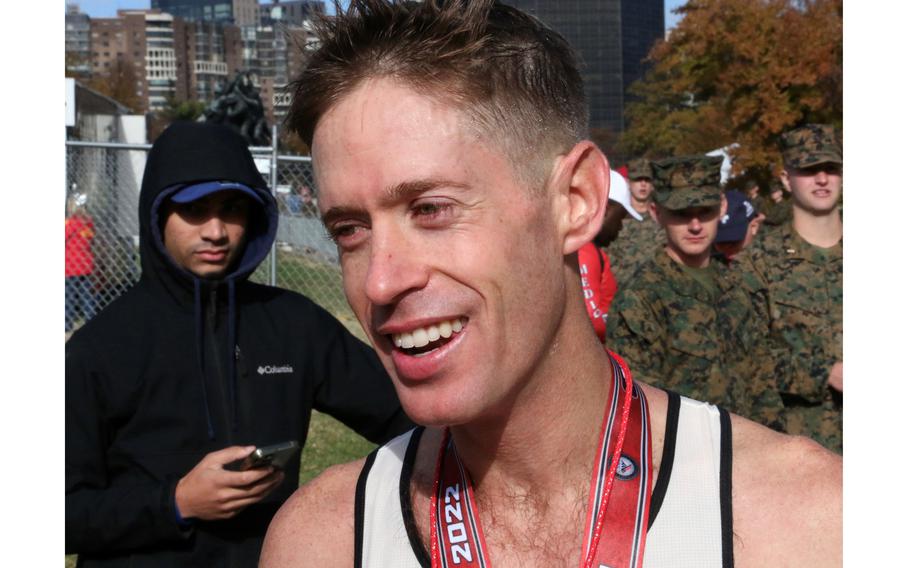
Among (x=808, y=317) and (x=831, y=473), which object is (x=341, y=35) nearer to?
(x=831, y=473)

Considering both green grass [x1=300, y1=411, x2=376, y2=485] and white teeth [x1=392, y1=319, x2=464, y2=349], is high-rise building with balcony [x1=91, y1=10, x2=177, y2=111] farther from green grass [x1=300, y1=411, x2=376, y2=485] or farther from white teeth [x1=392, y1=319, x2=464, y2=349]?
white teeth [x1=392, y1=319, x2=464, y2=349]

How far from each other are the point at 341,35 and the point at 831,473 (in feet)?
3.92

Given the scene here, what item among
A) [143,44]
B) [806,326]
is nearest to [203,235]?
[806,326]

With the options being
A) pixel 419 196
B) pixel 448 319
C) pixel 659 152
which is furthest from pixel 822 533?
pixel 659 152

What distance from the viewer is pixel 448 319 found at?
5.91 ft

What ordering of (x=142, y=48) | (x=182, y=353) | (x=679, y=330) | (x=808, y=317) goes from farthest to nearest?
(x=142, y=48) < (x=808, y=317) < (x=679, y=330) < (x=182, y=353)

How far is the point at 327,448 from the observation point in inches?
368

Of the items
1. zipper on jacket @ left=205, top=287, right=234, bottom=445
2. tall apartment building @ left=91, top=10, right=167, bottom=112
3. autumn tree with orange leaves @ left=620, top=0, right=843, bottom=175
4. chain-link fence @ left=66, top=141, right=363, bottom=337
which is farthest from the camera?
tall apartment building @ left=91, top=10, right=167, bottom=112

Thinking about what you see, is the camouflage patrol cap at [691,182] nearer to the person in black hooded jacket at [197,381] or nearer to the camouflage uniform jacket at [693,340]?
the camouflage uniform jacket at [693,340]

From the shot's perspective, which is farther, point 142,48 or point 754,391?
point 142,48

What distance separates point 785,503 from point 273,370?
7.30 feet

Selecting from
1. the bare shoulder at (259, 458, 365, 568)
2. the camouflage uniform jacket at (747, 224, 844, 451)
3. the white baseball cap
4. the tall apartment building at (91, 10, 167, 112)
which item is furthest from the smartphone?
the tall apartment building at (91, 10, 167, 112)

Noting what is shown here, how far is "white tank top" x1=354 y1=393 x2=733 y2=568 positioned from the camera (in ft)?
6.00

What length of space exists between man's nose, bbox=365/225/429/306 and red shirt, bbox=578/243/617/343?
192 inches
